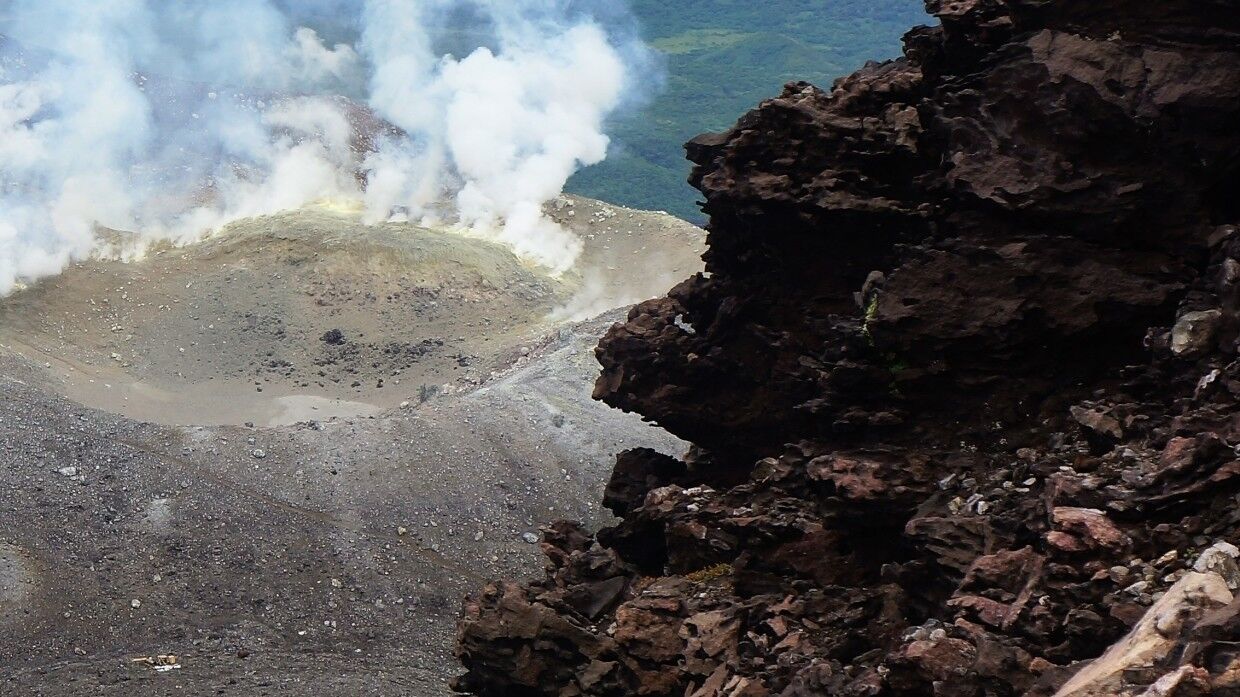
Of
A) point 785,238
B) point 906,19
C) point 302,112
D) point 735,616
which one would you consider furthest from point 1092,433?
point 906,19

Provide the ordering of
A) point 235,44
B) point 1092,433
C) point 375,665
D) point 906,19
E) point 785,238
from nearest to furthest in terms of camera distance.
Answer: point 1092,433 < point 785,238 < point 375,665 < point 235,44 < point 906,19

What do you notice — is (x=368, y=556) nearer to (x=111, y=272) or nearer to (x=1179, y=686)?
(x=1179, y=686)

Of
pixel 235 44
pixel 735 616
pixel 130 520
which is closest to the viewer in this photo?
pixel 735 616

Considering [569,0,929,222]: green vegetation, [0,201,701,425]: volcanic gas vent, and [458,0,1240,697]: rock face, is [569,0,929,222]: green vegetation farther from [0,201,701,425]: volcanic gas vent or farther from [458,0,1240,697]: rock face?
[458,0,1240,697]: rock face

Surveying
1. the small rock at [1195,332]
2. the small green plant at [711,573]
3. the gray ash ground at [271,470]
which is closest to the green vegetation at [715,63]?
the gray ash ground at [271,470]

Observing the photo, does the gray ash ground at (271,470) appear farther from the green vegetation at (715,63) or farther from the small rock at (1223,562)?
the green vegetation at (715,63)

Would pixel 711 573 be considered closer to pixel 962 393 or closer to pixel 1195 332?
pixel 962 393
